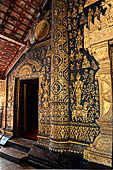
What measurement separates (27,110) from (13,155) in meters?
1.70

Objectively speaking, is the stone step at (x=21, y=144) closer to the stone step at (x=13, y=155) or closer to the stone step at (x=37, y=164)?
the stone step at (x=13, y=155)

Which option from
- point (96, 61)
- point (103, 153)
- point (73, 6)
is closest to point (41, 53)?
point (73, 6)

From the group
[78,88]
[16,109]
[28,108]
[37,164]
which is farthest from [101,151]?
[28,108]

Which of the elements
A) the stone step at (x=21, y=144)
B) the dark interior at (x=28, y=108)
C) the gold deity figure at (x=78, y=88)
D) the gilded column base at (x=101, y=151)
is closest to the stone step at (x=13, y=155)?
the stone step at (x=21, y=144)

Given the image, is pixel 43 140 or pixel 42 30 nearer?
pixel 43 140

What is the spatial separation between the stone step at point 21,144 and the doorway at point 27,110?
0.33 meters

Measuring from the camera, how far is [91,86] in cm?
269

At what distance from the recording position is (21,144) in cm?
366

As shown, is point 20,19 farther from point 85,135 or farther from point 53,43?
point 85,135

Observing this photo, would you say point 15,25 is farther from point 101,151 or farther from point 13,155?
point 101,151

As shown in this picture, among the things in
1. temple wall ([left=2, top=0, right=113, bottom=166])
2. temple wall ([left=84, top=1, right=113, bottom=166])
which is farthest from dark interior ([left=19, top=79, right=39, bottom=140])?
temple wall ([left=84, top=1, right=113, bottom=166])

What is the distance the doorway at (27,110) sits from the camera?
4457 mm

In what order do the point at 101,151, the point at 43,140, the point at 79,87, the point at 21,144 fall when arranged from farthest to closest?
the point at 21,144
the point at 43,140
the point at 79,87
the point at 101,151

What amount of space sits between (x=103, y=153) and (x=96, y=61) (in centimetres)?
166
